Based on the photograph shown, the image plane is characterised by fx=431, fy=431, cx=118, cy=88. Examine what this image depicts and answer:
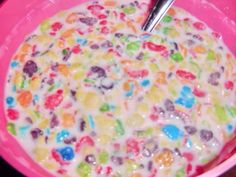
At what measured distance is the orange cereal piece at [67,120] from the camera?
1.14 metres

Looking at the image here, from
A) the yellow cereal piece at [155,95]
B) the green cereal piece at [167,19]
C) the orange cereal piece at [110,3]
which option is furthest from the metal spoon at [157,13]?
the yellow cereal piece at [155,95]

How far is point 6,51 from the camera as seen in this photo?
4.20 ft

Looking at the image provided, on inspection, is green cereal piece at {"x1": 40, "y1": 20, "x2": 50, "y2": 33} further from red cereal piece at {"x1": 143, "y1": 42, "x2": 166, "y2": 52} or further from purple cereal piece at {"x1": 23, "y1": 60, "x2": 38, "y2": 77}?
red cereal piece at {"x1": 143, "y1": 42, "x2": 166, "y2": 52}

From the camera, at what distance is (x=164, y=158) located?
1.09 meters

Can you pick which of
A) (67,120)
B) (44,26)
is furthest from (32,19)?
(67,120)

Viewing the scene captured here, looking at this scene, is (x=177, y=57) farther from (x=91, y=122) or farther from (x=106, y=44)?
(x=91, y=122)

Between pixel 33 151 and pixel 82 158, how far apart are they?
0.13 m

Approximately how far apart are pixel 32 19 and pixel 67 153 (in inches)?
19.5

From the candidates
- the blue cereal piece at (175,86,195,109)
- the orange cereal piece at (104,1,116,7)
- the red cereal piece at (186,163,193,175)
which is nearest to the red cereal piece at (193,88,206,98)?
the blue cereal piece at (175,86,195,109)

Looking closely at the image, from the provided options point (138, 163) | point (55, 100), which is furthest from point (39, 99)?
point (138, 163)

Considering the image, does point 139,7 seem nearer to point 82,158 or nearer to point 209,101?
point 209,101

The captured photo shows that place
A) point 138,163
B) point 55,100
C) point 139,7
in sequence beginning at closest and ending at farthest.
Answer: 1. point 138,163
2. point 55,100
3. point 139,7

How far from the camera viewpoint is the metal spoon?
1370mm

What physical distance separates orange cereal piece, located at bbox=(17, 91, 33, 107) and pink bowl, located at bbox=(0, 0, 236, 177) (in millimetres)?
50
